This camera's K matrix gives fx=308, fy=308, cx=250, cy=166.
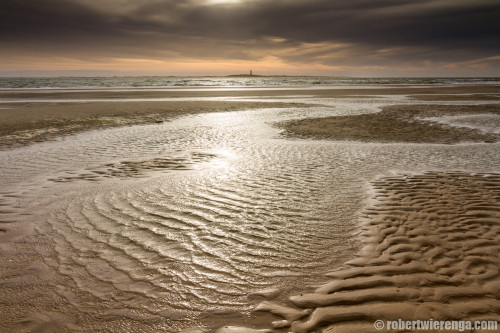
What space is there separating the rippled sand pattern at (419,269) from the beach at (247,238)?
0.02m

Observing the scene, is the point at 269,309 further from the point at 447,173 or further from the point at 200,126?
the point at 200,126

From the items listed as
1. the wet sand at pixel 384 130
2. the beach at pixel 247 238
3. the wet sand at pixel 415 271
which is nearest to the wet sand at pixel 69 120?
the beach at pixel 247 238

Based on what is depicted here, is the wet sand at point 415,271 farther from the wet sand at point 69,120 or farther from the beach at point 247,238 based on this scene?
the wet sand at point 69,120

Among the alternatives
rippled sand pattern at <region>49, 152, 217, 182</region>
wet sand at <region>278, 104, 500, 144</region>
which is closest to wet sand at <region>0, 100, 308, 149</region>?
rippled sand pattern at <region>49, 152, 217, 182</region>

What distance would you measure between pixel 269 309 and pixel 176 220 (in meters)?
2.88

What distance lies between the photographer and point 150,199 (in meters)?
6.95

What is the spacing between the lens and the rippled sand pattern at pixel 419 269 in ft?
11.6

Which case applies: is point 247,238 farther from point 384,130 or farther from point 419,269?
point 384,130

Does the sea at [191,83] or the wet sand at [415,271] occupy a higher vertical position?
the sea at [191,83]

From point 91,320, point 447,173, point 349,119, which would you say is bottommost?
point 91,320

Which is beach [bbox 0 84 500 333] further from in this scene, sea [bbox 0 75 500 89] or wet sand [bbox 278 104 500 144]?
sea [bbox 0 75 500 89]

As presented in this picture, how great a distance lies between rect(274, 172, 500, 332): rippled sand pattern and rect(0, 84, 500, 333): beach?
22mm

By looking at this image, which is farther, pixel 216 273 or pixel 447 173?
pixel 447 173

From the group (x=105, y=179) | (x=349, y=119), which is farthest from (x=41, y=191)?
(x=349, y=119)
